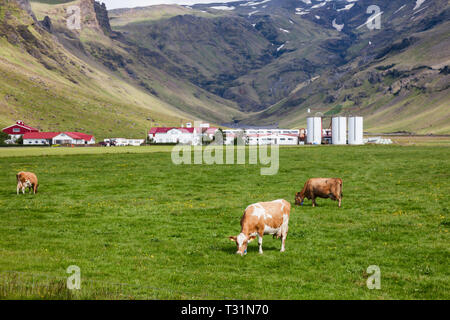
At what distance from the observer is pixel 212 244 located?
79.7ft

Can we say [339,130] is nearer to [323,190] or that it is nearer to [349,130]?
[349,130]

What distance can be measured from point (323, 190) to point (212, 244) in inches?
553

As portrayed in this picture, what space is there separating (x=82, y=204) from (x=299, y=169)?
118 ft

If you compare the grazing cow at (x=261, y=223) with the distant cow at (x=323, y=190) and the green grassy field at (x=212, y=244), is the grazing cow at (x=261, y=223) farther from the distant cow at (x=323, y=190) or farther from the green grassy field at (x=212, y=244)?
the distant cow at (x=323, y=190)

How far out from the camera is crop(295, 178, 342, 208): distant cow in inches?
1378

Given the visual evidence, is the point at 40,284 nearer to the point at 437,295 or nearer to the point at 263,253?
the point at 263,253

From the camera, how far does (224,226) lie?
28641mm

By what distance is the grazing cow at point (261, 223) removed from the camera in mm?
21656

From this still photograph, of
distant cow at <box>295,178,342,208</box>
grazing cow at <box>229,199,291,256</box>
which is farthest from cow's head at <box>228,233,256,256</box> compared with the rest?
distant cow at <box>295,178,342,208</box>

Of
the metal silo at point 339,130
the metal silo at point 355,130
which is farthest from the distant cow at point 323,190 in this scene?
the metal silo at point 339,130

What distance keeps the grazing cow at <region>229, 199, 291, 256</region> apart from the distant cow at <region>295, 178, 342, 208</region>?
13.2m

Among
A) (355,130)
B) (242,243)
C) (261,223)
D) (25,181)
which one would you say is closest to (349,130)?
(355,130)

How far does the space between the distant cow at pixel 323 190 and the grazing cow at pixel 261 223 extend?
13.2m
